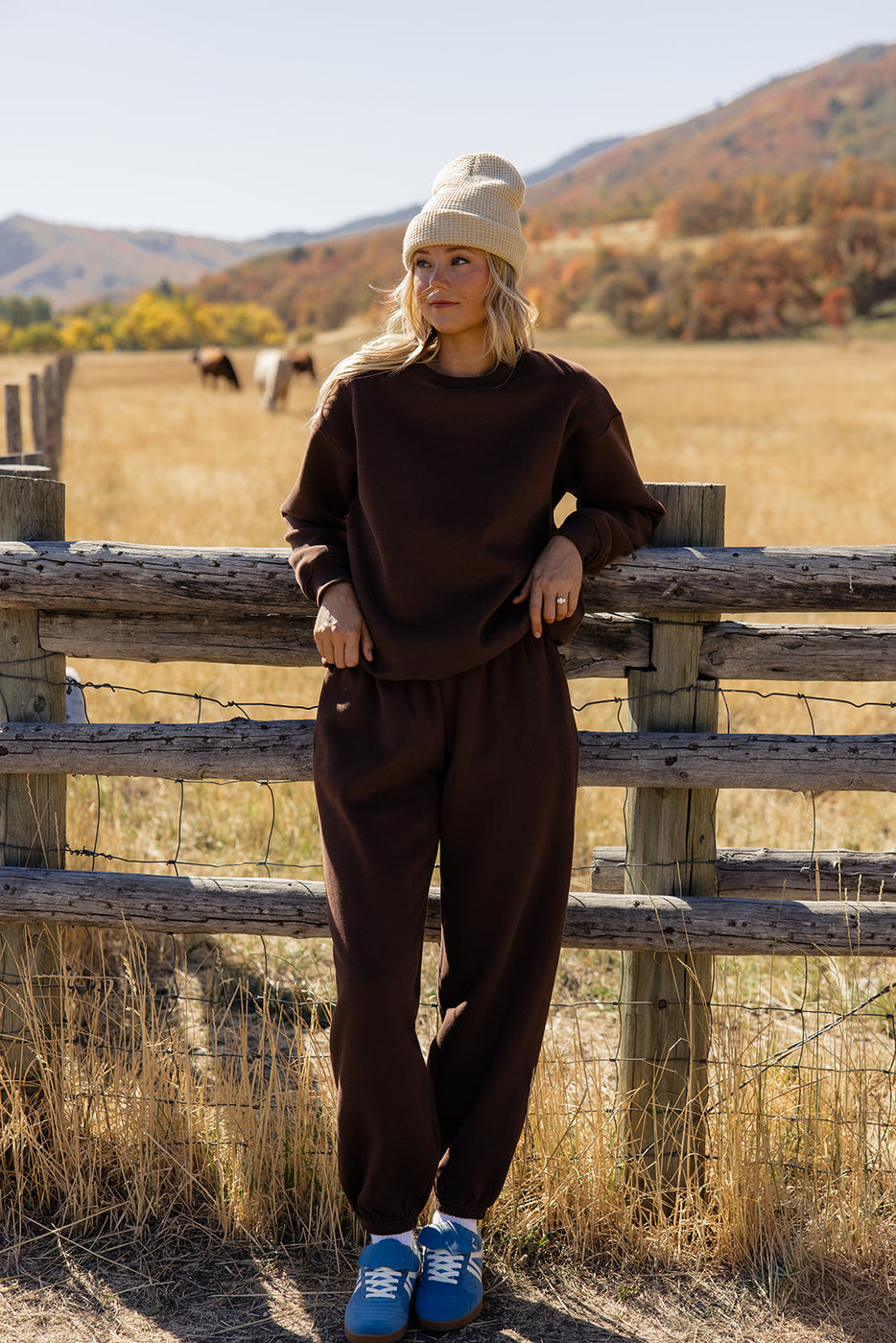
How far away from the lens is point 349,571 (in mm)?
2299

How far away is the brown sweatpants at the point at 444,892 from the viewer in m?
2.21

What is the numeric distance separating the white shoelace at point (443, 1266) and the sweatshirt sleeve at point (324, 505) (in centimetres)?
133

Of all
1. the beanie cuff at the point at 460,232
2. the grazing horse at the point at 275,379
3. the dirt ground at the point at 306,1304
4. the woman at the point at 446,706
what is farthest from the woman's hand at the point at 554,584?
the grazing horse at the point at 275,379

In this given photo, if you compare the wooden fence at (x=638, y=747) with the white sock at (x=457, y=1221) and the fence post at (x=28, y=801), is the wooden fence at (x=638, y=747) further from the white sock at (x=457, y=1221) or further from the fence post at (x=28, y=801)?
the white sock at (x=457, y=1221)

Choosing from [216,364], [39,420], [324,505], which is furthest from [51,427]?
[216,364]

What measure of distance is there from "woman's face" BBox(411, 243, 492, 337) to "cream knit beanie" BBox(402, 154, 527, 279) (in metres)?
0.02

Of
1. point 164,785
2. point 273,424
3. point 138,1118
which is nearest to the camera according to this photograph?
point 138,1118

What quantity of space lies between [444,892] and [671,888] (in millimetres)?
632

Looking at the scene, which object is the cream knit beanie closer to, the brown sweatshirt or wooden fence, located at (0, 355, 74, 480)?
the brown sweatshirt

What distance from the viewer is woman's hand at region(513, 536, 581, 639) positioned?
222cm

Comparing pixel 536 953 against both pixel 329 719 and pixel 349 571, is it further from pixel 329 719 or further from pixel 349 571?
pixel 349 571

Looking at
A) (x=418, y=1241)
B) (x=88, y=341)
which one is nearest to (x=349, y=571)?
(x=418, y=1241)

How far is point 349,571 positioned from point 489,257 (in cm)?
67

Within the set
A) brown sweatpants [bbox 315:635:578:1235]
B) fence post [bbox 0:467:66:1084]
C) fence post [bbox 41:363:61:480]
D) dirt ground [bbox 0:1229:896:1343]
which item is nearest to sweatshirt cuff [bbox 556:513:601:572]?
brown sweatpants [bbox 315:635:578:1235]
